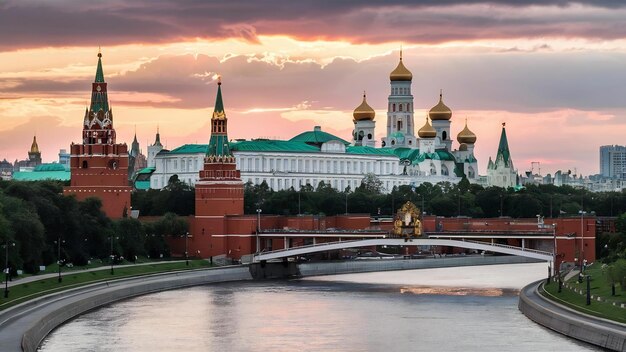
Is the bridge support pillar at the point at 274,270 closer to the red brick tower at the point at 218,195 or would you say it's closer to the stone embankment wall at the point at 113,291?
the stone embankment wall at the point at 113,291

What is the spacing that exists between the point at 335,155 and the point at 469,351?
135 meters

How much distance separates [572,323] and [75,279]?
3082 centimetres

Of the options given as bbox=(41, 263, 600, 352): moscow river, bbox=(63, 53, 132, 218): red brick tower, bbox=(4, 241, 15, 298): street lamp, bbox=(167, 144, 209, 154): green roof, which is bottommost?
bbox=(41, 263, 600, 352): moscow river

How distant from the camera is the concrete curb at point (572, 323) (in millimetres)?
59406

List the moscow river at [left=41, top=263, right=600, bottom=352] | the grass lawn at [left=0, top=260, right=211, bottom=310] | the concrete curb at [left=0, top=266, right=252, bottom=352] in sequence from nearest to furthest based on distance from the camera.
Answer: the concrete curb at [left=0, top=266, right=252, bottom=352] < the moscow river at [left=41, top=263, right=600, bottom=352] < the grass lawn at [left=0, top=260, right=211, bottom=310]

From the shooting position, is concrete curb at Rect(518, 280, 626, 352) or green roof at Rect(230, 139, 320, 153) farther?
green roof at Rect(230, 139, 320, 153)

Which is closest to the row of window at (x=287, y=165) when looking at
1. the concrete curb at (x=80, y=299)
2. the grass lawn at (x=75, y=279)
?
the grass lawn at (x=75, y=279)

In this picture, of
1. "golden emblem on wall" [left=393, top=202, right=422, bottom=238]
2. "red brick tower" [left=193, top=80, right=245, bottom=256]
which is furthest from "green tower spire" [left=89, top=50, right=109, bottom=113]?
"golden emblem on wall" [left=393, top=202, right=422, bottom=238]

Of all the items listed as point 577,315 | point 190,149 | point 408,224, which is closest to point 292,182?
point 190,149

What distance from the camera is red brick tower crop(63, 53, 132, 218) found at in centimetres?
11894

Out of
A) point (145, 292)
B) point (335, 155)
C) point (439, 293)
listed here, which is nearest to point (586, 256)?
point (439, 293)

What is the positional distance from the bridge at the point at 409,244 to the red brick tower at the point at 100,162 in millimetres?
12555

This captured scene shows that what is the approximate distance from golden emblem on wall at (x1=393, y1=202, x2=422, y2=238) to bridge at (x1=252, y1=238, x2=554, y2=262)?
459 mm

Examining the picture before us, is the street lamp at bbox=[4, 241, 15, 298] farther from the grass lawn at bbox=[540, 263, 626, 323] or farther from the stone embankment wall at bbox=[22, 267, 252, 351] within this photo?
the grass lawn at bbox=[540, 263, 626, 323]
